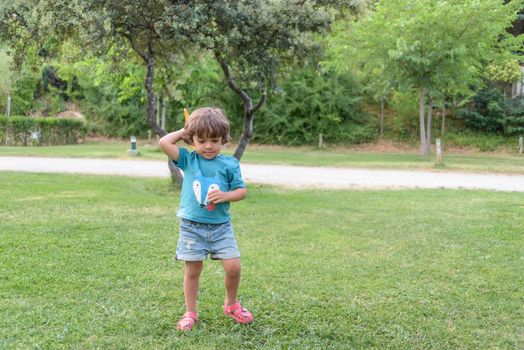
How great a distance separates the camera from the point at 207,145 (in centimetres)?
328

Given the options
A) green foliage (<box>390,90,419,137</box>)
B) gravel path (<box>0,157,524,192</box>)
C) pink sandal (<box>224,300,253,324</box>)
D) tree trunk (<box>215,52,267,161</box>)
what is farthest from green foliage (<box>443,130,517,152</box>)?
pink sandal (<box>224,300,253,324</box>)

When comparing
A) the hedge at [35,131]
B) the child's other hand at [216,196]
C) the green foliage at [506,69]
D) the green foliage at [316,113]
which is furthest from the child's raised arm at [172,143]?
the green foliage at [316,113]

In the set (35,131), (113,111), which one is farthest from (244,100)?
(113,111)

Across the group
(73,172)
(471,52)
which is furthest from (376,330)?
(471,52)

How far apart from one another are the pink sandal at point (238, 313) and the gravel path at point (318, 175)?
Answer: 8.44 metres

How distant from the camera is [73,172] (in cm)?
1378

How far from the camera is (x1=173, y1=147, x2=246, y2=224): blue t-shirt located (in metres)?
3.30

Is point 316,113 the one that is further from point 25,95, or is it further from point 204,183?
point 204,183

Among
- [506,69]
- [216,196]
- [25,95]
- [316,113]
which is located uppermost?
[25,95]

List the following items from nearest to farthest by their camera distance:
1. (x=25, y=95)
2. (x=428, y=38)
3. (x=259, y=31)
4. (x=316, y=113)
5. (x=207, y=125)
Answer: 1. (x=207, y=125)
2. (x=259, y=31)
3. (x=428, y=38)
4. (x=316, y=113)
5. (x=25, y=95)

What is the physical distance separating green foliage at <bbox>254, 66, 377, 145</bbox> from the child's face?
2589 centimetres

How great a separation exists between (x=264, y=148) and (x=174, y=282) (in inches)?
983

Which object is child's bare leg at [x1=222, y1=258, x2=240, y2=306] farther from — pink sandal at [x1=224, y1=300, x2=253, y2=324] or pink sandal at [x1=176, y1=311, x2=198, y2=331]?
pink sandal at [x1=176, y1=311, x2=198, y2=331]

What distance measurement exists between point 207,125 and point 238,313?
4.21ft
